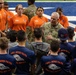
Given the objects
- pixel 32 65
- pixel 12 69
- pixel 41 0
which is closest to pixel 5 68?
pixel 12 69

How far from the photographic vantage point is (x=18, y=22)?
9.77 metres

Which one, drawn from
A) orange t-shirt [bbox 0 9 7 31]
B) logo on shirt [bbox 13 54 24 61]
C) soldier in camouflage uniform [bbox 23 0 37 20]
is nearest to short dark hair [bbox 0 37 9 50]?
logo on shirt [bbox 13 54 24 61]

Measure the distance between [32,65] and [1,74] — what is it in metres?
0.75

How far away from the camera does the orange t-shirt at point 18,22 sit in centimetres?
976

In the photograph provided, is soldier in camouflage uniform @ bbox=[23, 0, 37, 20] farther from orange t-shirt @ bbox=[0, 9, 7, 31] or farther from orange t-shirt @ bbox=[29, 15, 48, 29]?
orange t-shirt @ bbox=[0, 9, 7, 31]

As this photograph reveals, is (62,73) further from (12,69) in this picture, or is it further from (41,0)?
(41,0)

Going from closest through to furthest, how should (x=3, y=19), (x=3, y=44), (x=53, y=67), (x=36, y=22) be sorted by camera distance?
(x=3, y=44) < (x=53, y=67) < (x=36, y=22) < (x=3, y=19)

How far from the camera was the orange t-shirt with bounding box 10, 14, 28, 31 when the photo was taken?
384 inches

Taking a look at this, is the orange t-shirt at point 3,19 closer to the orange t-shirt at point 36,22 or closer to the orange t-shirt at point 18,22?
the orange t-shirt at point 18,22

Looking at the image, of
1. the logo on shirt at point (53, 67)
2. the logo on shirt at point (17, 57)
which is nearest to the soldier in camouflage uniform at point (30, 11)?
the logo on shirt at point (17, 57)

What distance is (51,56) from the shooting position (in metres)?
6.07

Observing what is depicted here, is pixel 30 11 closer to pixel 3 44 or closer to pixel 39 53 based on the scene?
pixel 39 53

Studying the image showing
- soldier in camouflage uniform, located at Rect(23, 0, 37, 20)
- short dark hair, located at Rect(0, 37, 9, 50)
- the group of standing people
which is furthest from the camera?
soldier in camouflage uniform, located at Rect(23, 0, 37, 20)

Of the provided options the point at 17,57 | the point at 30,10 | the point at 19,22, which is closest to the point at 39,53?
the point at 17,57
